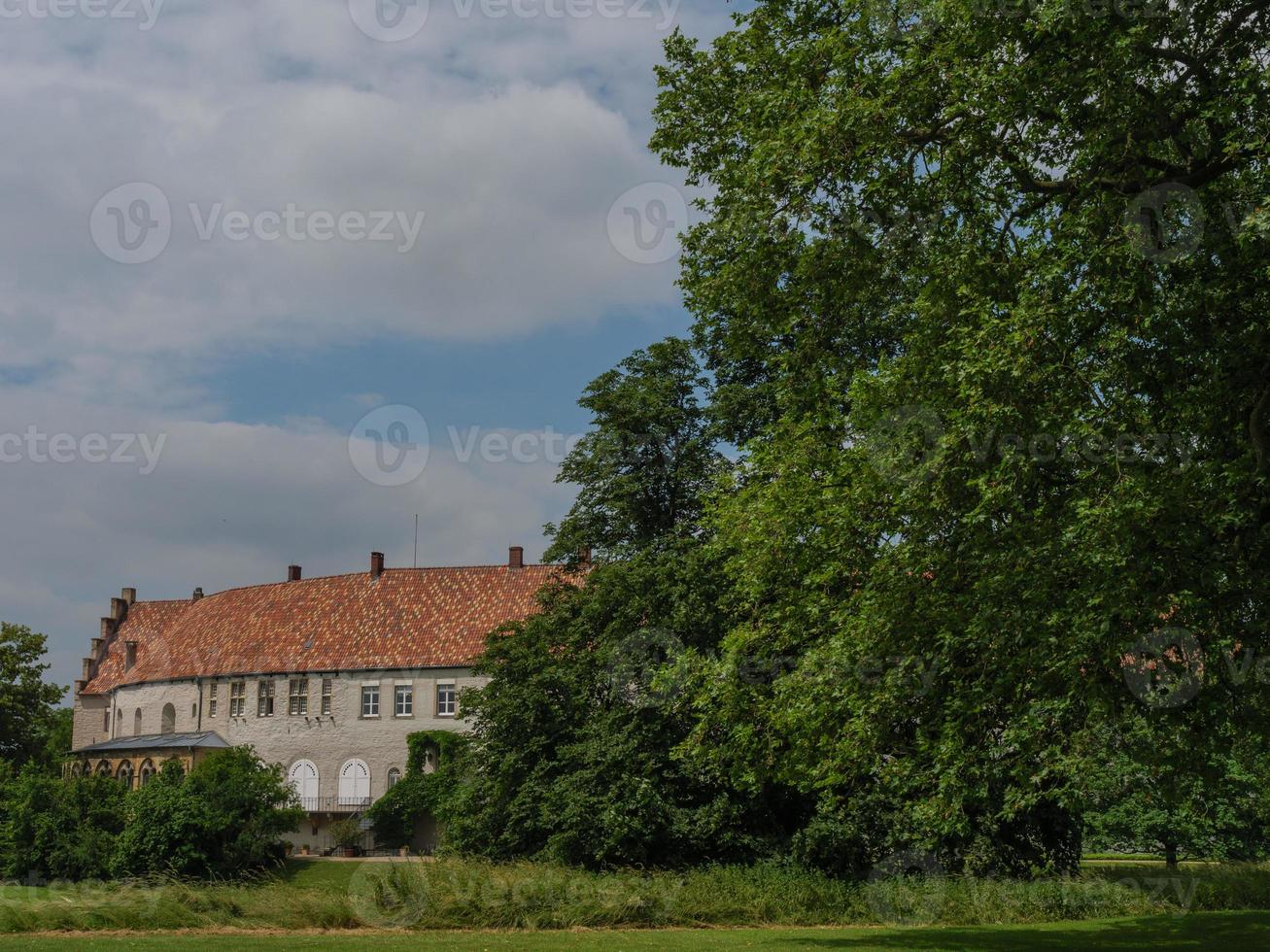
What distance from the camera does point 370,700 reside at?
57906 mm

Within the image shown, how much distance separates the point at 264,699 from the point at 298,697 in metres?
2.09

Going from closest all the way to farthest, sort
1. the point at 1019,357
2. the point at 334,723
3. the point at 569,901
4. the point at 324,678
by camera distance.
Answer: the point at 1019,357
the point at 569,901
the point at 334,723
the point at 324,678

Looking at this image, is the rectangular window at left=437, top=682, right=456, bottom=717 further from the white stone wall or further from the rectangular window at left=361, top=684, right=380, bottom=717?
the rectangular window at left=361, top=684, right=380, bottom=717

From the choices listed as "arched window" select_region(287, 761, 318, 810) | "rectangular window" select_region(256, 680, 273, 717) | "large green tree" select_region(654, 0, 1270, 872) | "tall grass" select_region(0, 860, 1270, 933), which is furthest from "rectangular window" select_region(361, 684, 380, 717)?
"large green tree" select_region(654, 0, 1270, 872)

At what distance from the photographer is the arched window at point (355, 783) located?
56406 mm

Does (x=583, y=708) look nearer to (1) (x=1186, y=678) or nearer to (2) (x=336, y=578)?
(1) (x=1186, y=678)

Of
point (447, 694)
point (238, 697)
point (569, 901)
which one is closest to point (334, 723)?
point (447, 694)

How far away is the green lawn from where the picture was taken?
19.9 meters

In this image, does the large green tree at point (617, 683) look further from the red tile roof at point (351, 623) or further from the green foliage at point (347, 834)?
the red tile roof at point (351, 623)

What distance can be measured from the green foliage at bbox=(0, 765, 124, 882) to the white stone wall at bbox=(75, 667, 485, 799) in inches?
766

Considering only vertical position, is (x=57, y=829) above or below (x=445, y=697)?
below

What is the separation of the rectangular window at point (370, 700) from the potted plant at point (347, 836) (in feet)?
21.4

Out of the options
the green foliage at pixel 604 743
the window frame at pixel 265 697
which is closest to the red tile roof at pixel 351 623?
the window frame at pixel 265 697

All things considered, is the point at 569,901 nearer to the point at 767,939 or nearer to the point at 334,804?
the point at 767,939
